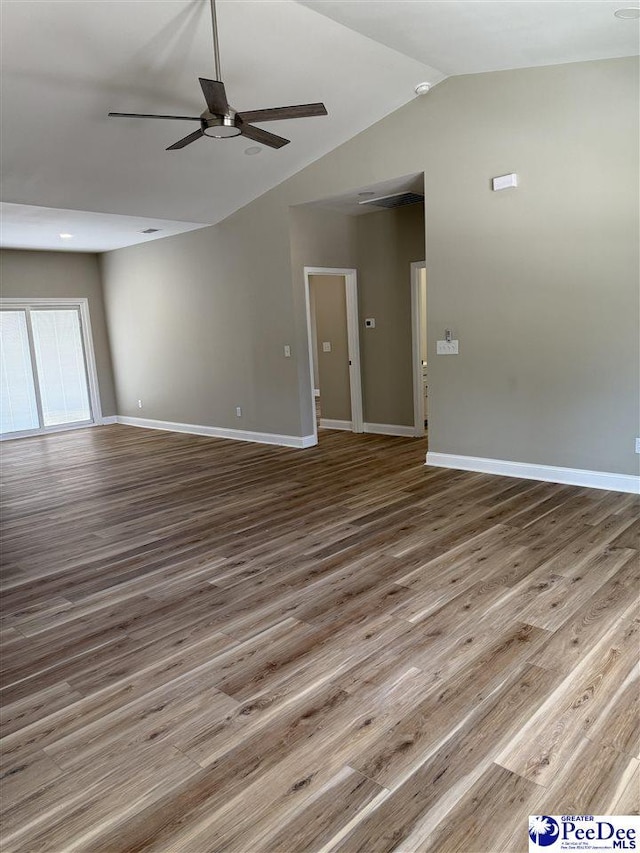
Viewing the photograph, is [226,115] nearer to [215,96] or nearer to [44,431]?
[215,96]

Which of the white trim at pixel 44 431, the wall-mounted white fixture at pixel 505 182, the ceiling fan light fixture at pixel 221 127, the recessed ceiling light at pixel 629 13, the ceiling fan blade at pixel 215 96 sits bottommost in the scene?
the white trim at pixel 44 431

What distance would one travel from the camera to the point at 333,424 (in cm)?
827

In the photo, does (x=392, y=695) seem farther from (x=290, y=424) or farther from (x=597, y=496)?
(x=290, y=424)

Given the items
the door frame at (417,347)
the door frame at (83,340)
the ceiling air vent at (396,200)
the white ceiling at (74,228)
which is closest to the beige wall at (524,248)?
the ceiling air vent at (396,200)

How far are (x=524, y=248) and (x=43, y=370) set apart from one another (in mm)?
7733

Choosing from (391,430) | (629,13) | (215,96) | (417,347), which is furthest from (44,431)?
(629,13)

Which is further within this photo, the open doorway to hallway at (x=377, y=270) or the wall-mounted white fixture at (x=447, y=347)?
the open doorway to hallway at (x=377, y=270)

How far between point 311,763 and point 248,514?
2793 millimetres

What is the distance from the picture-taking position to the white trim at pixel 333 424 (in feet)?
26.4

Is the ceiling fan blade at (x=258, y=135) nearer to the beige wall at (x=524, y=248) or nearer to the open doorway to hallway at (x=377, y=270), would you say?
the beige wall at (x=524, y=248)

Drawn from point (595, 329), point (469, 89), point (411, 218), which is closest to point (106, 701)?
point (595, 329)

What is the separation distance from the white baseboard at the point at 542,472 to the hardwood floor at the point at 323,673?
0.55ft

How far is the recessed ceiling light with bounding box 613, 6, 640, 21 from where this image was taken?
3354mm

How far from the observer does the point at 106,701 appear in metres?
2.36
